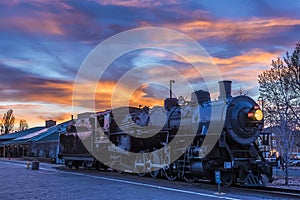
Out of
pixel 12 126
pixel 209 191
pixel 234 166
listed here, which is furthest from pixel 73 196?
pixel 12 126

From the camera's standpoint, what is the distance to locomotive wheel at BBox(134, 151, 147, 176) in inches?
877

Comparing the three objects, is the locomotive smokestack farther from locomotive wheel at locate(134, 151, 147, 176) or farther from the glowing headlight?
locomotive wheel at locate(134, 151, 147, 176)

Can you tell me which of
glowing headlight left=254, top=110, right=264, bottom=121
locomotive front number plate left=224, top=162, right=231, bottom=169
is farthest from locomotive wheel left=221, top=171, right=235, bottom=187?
glowing headlight left=254, top=110, right=264, bottom=121

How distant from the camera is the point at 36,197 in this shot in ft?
46.0

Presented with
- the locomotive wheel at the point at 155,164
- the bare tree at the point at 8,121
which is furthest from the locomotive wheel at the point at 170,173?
the bare tree at the point at 8,121

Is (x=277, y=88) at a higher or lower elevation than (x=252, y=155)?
higher

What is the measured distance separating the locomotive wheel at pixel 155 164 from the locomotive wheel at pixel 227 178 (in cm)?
412

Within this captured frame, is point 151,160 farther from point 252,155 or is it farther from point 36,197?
point 36,197

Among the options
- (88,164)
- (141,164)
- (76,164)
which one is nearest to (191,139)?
(141,164)

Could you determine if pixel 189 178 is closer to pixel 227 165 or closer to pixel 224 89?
pixel 227 165

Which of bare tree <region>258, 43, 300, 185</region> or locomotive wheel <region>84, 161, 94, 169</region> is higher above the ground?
bare tree <region>258, 43, 300, 185</region>

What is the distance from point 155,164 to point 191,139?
2.95m

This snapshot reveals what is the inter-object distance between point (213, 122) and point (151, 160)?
16.0 feet

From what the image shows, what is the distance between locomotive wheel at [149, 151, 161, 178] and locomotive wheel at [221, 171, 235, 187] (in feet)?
13.5
